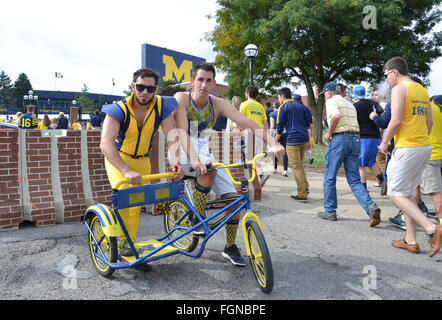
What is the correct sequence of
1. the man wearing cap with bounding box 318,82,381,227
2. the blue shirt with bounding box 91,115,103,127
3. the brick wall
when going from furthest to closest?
the blue shirt with bounding box 91,115,103,127 < the man wearing cap with bounding box 318,82,381,227 < the brick wall

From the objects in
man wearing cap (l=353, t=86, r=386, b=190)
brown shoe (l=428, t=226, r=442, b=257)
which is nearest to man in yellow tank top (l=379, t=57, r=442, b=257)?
brown shoe (l=428, t=226, r=442, b=257)

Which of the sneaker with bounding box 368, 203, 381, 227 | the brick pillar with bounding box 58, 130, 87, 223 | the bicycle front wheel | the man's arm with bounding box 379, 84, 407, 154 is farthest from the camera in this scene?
the brick pillar with bounding box 58, 130, 87, 223

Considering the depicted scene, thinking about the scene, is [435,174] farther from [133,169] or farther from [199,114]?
[133,169]

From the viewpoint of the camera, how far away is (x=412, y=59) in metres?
18.9

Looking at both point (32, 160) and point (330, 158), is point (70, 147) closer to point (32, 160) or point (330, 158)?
point (32, 160)

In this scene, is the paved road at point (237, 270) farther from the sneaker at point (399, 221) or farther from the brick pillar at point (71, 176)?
the brick pillar at point (71, 176)

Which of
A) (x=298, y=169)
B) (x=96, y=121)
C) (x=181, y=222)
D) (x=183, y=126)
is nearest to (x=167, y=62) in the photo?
(x=96, y=121)

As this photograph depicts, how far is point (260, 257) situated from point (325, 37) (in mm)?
19596

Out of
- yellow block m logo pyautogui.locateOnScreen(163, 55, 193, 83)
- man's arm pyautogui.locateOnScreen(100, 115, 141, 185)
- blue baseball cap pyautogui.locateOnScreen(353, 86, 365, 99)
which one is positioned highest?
yellow block m logo pyautogui.locateOnScreen(163, 55, 193, 83)

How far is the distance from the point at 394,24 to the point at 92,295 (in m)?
20.5

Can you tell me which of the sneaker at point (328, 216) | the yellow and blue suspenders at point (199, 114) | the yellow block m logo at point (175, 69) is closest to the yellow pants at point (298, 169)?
the sneaker at point (328, 216)

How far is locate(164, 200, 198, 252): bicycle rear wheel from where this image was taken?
11.6 ft

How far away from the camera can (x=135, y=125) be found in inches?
125

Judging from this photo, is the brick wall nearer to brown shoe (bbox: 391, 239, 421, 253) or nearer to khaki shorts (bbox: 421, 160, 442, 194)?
brown shoe (bbox: 391, 239, 421, 253)
